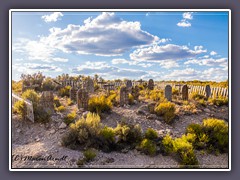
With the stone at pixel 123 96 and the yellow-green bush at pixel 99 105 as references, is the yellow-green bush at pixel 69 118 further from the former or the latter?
the stone at pixel 123 96

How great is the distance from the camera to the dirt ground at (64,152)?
5539mm

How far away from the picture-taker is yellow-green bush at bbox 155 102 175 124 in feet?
23.8

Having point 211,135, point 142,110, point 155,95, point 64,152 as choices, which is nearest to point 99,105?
point 142,110

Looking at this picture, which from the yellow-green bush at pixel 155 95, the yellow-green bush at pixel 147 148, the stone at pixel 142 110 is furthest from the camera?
the yellow-green bush at pixel 155 95

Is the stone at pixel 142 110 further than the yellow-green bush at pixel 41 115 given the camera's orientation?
Yes

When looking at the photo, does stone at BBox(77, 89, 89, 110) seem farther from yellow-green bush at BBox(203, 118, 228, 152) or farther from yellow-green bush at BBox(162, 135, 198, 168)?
yellow-green bush at BBox(203, 118, 228, 152)

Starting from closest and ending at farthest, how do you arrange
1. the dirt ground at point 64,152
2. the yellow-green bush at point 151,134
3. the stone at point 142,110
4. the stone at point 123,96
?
the dirt ground at point 64,152
the yellow-green bush at point 151,134
the stone at point 142,110
the stone at point 123,96

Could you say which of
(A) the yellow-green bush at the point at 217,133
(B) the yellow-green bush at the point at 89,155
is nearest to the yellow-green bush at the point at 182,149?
(A) the yellow-green bush at the point at 217,133

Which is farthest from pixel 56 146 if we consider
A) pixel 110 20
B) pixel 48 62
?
pixel 110 20

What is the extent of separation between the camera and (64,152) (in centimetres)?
571

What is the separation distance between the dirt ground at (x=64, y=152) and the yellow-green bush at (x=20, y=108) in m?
0.14

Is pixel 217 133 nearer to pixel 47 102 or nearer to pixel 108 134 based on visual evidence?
pixel 108 134

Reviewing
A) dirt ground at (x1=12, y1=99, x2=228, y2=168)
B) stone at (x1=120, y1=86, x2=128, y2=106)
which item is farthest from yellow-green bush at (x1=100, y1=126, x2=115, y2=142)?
stone at (x1=120, y1=86, x2=128, y2=106)

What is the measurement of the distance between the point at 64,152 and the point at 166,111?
9.43 ft
